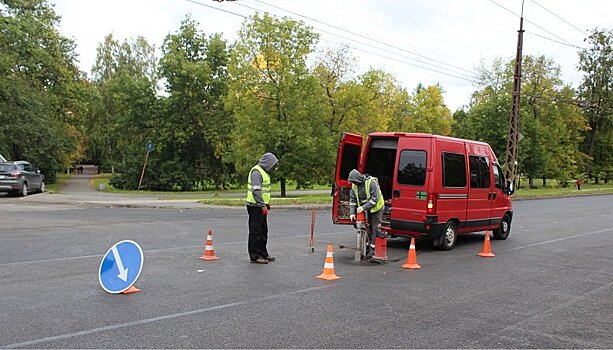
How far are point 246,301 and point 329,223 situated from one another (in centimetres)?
1043

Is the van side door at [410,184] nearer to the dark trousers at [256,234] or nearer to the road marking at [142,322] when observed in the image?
the dark trousers at [256,234]

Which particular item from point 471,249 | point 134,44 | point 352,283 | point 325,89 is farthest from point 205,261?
point 134,44

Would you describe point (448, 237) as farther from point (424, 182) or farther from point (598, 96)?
point (598, 96)

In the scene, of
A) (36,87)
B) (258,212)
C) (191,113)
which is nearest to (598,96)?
(191,113)

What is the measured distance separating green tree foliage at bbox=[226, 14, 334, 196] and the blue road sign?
20877 mm

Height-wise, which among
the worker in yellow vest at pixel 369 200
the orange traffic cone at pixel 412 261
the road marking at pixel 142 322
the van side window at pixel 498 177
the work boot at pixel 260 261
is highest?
the van side window at pixel 498 177

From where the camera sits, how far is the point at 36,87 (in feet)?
132

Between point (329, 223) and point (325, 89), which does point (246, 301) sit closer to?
point (329, 223)

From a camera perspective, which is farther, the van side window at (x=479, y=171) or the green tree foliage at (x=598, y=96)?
the green tree foliage at (x=598, y=96)

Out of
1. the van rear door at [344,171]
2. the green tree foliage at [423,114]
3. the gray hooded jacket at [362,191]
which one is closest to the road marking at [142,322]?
the gray hooded jacket at [362,191]

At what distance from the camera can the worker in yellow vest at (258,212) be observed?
377 inches

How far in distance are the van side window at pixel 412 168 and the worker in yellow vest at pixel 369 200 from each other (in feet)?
5.42

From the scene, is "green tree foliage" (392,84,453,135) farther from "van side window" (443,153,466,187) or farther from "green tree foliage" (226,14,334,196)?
"van side window" (443,153,466,187)

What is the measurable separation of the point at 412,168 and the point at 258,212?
3.69 m
